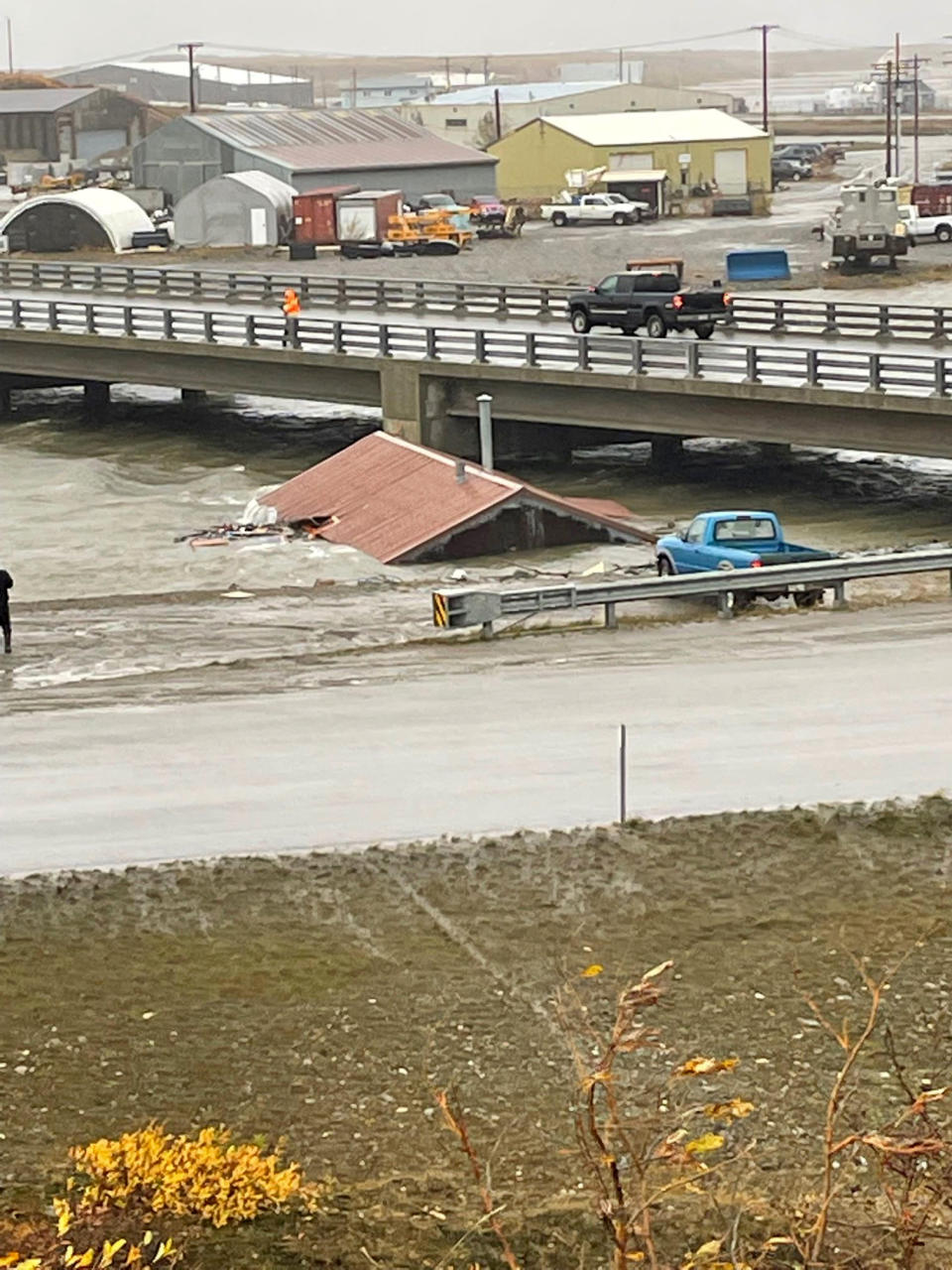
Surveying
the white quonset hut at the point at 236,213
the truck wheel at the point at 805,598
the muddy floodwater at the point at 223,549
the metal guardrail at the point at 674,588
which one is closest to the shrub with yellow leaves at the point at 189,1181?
the muddy floodwater at the point at 223,549

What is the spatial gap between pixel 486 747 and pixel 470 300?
36.7m

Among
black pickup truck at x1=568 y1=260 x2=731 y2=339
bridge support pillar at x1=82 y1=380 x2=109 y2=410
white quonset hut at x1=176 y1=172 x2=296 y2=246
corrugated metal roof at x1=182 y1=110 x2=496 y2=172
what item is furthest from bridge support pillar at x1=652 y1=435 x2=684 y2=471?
corrugated metal roof at x1=182 y1=110 x2=496 y2=172

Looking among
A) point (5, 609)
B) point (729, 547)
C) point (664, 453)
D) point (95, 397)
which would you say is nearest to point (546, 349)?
point (664, 453)

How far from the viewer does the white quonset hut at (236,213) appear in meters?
91.8

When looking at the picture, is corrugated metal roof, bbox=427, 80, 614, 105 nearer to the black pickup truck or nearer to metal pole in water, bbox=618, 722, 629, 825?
the black pickup truck

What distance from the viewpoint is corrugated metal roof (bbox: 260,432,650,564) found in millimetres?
35469

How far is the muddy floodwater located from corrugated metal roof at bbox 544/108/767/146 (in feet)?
201

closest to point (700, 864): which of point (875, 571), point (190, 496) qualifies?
point (875, 571)

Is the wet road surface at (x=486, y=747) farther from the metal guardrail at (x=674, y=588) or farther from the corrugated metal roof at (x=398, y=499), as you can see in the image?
the corrugated metal roof at (x=398, y=499)

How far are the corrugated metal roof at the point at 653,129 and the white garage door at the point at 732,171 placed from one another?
899 millimetres

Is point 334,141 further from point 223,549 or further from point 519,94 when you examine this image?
point 223,549

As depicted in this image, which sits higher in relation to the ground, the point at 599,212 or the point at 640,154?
the point at 640,154

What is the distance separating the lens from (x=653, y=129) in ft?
382

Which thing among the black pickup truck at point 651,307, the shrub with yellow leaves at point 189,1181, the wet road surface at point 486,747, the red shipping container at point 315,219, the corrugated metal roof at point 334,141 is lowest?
the shrub with yellow leaves at point 189,1181
